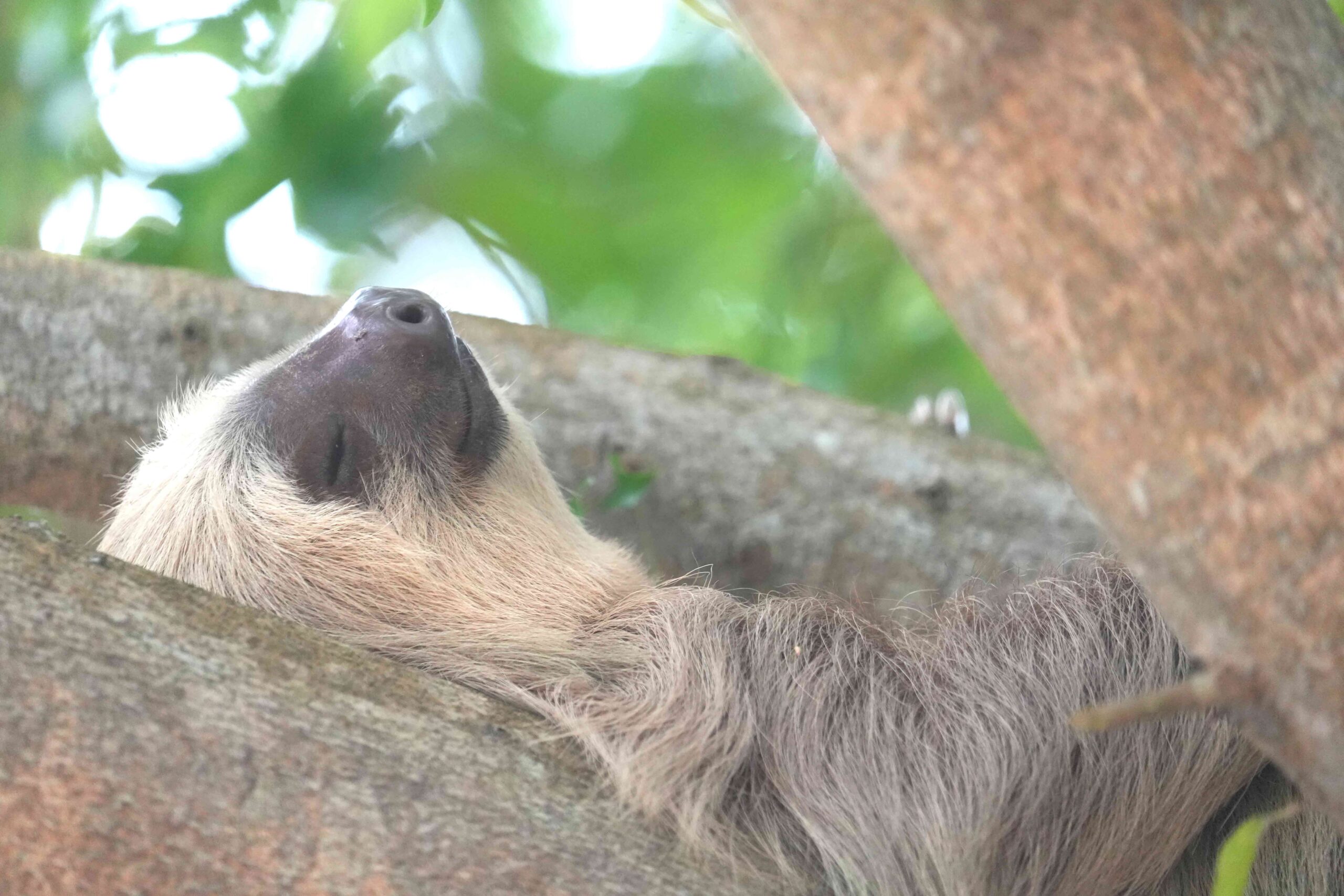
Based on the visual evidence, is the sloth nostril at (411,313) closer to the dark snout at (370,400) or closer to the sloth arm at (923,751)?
the dark snout at (370,400)

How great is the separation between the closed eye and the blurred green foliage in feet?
5.97

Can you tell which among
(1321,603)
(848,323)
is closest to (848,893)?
(1321,603)

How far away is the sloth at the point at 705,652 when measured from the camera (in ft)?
10.9

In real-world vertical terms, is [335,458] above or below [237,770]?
above

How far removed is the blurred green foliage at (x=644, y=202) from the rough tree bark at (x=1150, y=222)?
4.35 m

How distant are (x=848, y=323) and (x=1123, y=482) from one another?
510 centimetres

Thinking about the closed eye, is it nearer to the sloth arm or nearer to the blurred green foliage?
the sloth arm

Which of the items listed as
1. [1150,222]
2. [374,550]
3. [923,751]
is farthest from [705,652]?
[1150,222]

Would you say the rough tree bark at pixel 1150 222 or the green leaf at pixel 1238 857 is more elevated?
the rough tree bark at pixel 1150 222

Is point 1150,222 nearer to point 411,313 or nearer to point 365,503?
point 411,313

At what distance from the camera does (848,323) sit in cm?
693

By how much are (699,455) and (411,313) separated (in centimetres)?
174

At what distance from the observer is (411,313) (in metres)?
4.27

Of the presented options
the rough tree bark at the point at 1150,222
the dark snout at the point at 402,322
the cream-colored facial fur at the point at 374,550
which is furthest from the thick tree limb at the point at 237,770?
the dark snout at the point at 402,322
